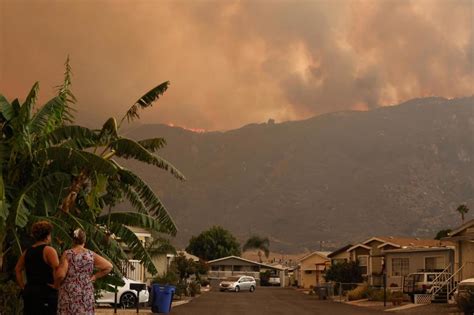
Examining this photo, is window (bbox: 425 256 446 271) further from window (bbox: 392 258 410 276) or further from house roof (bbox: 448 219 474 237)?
house roof (bbox: 448 219 474 237)

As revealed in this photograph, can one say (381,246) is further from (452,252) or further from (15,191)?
(15,191)

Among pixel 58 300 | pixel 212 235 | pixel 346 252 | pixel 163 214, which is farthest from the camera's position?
pixel 212 235

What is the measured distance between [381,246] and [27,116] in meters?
42.7

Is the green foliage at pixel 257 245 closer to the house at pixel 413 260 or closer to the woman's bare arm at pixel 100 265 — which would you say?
the house at pixel 413 260

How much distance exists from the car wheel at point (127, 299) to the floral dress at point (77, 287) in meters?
21.2

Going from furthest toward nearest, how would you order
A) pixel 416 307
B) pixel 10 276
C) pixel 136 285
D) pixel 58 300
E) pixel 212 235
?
pixel 212 235
pixel 416 307
pixel 136 285
pixel 10 276
pixel 58 300

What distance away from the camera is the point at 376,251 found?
61.0 metres

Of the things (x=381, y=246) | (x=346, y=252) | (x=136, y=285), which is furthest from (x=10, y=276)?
(x=346, y=252)

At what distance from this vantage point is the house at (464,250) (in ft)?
138

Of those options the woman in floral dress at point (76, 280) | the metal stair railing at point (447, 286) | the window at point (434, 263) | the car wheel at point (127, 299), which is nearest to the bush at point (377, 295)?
the metal stair railing at point (447, 286)

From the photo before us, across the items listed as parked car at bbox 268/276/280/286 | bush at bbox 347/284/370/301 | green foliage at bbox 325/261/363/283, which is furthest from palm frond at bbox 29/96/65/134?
parked car at bbox 268/276/280/286

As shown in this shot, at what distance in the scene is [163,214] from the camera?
65.9 feet

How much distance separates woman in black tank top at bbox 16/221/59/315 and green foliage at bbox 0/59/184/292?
6354 mm

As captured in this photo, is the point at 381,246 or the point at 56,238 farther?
the point at 381,246
